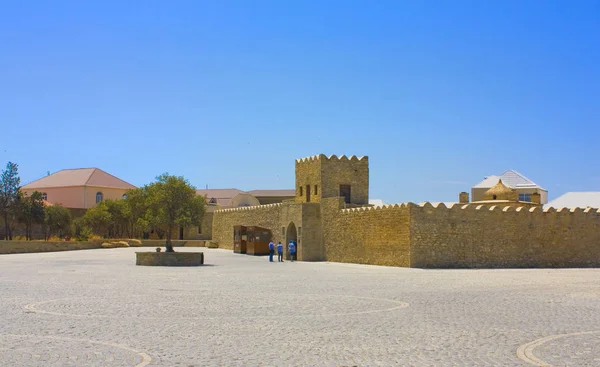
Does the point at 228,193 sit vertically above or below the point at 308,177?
above

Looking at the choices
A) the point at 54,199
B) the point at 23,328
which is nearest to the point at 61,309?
the point at 23,328

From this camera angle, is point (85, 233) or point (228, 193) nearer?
point (85, 233)

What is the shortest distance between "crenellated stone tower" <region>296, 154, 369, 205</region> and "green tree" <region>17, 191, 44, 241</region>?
2128 cm

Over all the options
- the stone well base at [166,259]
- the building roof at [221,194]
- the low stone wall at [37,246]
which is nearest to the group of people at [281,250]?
the stone well base at [166,259]

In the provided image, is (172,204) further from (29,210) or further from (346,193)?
(29,210)

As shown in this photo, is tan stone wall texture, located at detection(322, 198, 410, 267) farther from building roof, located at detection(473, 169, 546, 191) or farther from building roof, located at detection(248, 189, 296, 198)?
building roof, located at detection(248, 189, 296, 198)

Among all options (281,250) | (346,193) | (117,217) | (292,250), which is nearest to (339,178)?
(346,193)

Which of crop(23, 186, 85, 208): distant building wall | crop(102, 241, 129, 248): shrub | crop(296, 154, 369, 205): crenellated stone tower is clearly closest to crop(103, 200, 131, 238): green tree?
crop(102, 241, 129, 248): shrub

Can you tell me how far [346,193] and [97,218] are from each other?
3000 cm

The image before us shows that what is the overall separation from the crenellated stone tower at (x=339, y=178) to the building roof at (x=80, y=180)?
130 feet

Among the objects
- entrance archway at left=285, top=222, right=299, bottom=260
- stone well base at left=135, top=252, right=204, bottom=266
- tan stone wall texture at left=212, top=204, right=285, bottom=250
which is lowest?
stone well base at left=135, top=252, right=204, bottom=266

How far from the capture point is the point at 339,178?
3666cm

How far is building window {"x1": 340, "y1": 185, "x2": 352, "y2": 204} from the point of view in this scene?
36.9 metres

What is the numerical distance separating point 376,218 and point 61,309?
61.4 feet
